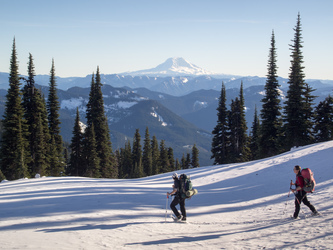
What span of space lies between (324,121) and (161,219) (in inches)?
1620

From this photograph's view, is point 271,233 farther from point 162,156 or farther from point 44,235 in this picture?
point 162,156

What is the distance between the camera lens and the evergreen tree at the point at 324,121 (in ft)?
149

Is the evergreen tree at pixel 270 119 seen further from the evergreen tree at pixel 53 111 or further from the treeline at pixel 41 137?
the evergreen tree at pixel 53 111

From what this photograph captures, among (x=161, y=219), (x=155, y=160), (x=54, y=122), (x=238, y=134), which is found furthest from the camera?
(x=155, y=160)

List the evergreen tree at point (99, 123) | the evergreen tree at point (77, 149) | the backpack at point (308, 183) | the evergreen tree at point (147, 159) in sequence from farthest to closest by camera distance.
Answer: the evergreen tree at point (147, 159) → the evergreen tree at point (99, 123) → the evergreen tree at point (77, 149) → the backpack at point (308, 183)

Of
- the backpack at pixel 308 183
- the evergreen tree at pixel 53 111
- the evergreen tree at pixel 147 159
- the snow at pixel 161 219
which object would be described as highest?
the evergreen tree at pixel 53 111

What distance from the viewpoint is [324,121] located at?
4625 centimetres

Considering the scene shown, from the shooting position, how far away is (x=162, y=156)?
261ft

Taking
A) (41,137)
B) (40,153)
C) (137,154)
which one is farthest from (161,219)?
(137,154)

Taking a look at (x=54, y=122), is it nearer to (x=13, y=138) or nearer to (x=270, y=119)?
(x=13, y=138)

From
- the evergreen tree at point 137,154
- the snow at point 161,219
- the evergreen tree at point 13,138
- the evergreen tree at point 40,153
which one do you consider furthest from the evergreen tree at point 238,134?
the evergreen tree at point 13,138

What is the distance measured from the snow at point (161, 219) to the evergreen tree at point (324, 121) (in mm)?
25071

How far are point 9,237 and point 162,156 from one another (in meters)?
69.8

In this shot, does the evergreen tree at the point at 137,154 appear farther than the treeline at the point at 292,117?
Yes
